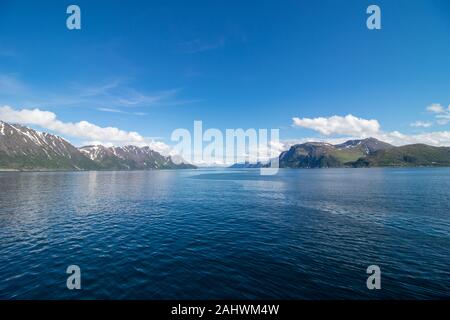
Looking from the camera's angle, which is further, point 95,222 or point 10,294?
point 95,222

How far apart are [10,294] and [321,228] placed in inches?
1892

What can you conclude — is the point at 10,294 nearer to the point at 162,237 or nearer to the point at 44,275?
the point at 44,275

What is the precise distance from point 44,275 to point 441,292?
148 feet

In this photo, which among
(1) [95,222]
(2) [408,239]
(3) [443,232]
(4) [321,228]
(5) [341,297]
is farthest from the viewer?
(1) [95,222]

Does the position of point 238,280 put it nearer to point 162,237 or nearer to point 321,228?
point 162,237
